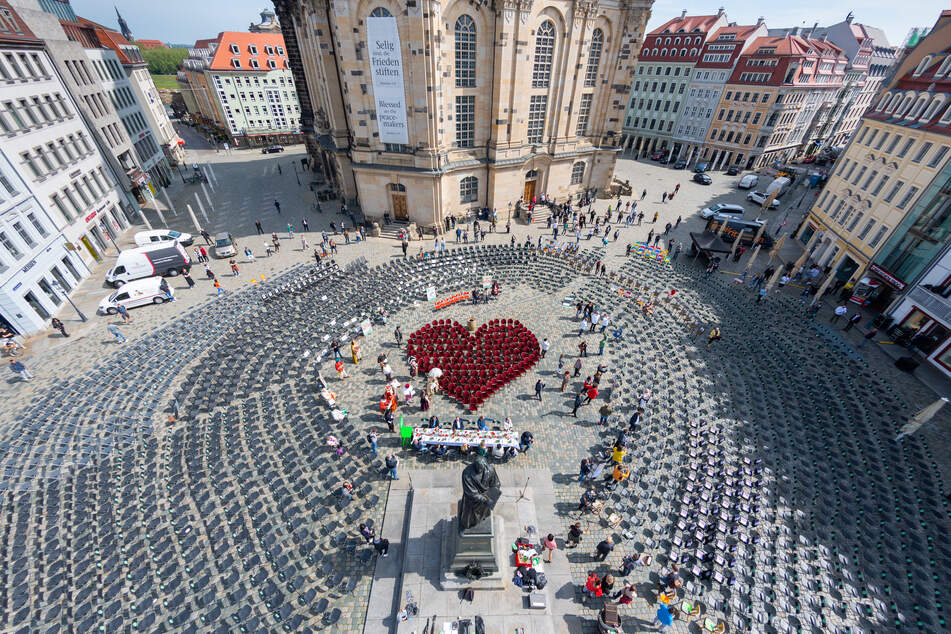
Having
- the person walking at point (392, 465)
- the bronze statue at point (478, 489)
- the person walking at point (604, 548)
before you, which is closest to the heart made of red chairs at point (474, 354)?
the person walking at point (392, 465)

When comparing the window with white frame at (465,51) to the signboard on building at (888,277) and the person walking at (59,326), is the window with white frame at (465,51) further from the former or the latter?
the signboard on building at (888,277)

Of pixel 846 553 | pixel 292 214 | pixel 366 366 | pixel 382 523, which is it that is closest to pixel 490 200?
pixel 292 214

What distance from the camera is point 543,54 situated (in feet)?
136

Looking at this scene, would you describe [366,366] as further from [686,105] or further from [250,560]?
[686,105]

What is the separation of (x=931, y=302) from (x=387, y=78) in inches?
1856

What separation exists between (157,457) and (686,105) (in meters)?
89.6

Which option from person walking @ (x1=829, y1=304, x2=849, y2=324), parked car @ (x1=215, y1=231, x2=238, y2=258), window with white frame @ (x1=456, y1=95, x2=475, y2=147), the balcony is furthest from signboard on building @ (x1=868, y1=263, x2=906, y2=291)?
parked car @ (x1=215, y1=231, x2=238, y2=258)

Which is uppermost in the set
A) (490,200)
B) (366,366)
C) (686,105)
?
(686,105)

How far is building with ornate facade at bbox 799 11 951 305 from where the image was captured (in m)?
28.3

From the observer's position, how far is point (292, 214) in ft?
158

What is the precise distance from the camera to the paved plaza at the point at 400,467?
46.7ft

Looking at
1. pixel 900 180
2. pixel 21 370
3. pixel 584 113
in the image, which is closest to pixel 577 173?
pixel 584 113

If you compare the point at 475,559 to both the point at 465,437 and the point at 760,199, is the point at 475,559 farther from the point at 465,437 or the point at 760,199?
the point at 760,199

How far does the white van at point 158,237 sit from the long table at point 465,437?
35543mm
